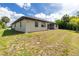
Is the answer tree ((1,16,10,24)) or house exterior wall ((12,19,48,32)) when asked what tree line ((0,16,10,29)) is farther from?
house exterior wall ((12,19,48,32))

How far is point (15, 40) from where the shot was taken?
13.3ft

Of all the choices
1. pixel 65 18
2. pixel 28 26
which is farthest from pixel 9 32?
pixel 65 18

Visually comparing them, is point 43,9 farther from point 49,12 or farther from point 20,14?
point 20,14

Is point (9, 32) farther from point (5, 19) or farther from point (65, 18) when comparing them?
point (65, 18)

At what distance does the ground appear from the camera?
3.93 meters

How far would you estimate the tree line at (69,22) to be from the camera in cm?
400

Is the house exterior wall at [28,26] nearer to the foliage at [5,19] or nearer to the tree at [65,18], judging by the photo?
the foliage at [5,19]

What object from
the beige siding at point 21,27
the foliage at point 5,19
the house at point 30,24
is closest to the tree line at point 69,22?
the house at point 30,24

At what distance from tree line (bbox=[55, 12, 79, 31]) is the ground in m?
0.09

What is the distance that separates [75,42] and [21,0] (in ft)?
4.22

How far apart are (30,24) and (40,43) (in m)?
0.42

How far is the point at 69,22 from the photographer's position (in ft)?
13.3

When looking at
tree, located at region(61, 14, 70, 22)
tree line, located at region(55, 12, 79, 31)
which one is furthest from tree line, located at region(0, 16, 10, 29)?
tree, located at region(61, 14, 70, 22)

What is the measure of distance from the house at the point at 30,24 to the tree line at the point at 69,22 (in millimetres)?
158
